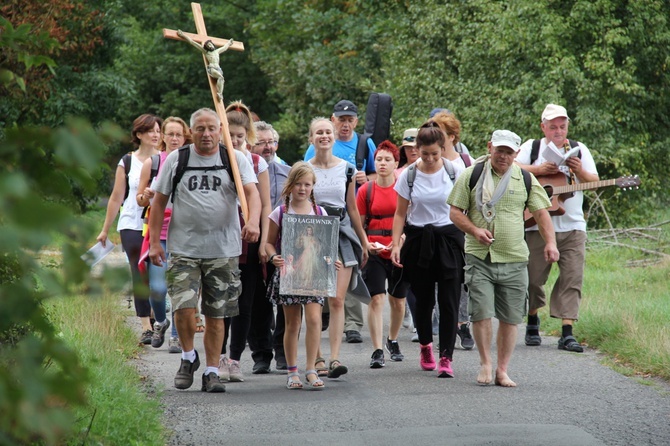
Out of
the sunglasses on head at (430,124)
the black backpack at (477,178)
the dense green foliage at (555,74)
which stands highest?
the dense green foliage at (555,74)

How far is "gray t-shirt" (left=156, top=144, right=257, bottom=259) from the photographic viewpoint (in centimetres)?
724

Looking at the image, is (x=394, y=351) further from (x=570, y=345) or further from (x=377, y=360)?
(x=570, y=345)

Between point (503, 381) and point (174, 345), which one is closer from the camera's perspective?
point (503, 381)

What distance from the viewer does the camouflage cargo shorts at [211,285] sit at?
7.22 metres

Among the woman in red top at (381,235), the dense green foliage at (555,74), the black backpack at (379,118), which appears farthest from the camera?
the dense green foliage at (555,74)

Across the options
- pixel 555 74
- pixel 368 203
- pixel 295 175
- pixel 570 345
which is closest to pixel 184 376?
pixel 295 175

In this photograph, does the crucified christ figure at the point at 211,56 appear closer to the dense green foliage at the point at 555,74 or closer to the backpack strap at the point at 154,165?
the backpack strap at the point at 154,165

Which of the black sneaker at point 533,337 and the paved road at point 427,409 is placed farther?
the black sneaker at point 533,337

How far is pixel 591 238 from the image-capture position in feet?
54.7

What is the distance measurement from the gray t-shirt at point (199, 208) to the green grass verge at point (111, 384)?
762 millimetres

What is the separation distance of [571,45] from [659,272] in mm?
6822

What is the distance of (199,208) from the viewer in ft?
23.7

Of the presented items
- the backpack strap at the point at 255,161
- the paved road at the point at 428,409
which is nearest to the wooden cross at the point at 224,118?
the backpack strap at the point at 255,161

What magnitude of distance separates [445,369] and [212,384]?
5.59 ft
